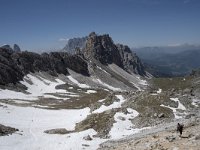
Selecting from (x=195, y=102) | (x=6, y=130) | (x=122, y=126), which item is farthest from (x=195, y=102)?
(x=6, y=130)

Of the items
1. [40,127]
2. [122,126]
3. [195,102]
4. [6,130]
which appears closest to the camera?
[6,130]

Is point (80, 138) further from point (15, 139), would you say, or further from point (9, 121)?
point (9, 121)

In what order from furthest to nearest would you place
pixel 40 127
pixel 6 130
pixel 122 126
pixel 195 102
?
pixel 195 102 < pixel 40 127 < pixel 122 126 < pixel 6 130

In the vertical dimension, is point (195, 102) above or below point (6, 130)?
above

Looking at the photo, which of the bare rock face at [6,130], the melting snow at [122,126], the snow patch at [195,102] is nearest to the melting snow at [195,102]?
the snow patch at [195,102]

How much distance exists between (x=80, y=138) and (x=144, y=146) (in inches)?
838

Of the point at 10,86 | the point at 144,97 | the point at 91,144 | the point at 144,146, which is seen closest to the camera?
the point at 144,146

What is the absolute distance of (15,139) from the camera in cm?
6003

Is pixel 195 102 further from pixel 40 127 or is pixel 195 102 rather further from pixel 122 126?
pixel 40 127

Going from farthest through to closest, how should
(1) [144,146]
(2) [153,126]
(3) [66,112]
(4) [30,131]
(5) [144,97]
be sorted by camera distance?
(3) [66,112]
(5) [144,97]
(4) [30,131]
(2) [153,126]
(1) [144,146]

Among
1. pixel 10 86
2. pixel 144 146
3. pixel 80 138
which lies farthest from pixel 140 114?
pixel 10 86

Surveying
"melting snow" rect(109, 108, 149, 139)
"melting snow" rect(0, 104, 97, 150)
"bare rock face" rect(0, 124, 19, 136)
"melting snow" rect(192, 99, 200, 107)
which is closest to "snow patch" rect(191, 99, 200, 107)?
"melting snow" rect(192, 99, 200, 107)

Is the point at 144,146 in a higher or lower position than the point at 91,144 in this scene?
higher

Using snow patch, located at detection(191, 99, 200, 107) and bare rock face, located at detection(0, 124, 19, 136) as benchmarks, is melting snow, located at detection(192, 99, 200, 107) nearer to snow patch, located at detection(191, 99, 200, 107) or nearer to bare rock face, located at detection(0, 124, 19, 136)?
snow patch, located at detection(191, 99, 200, 107)
